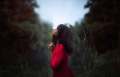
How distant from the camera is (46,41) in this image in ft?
10.6

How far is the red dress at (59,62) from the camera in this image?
6.64ft

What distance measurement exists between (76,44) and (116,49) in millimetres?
420

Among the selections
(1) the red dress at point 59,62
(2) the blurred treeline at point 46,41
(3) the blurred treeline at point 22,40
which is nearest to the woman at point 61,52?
(1) the red dress at point 59,62

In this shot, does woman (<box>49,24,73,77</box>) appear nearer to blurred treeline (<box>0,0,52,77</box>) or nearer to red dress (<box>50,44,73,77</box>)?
red dress (<box>50,44,73,77</box>)

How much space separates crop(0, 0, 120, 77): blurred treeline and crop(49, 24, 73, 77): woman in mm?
841

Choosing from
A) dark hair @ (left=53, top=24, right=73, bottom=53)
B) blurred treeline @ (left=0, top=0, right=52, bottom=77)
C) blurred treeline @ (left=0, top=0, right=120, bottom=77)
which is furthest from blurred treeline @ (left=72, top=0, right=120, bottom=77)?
dark hair @ (left=53, top=24, right=73, bottom=53)

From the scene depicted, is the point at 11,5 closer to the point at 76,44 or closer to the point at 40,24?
the point at 40,24

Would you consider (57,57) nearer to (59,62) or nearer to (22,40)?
(59,62)

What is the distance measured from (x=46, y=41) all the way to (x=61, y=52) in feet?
3.92

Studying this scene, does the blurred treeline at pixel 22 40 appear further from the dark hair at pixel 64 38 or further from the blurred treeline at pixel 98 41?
the dark hair at pixel 64 38

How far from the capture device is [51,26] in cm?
317

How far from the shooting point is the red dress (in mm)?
2023

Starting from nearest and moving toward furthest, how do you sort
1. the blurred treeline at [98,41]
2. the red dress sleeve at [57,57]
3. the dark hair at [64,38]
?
1. the red dress sleeve at [57,57]
2. the dark hair at [64,38]
3. the blurred treeline at [98,41]

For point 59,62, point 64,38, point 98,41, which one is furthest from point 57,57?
point 98,41
